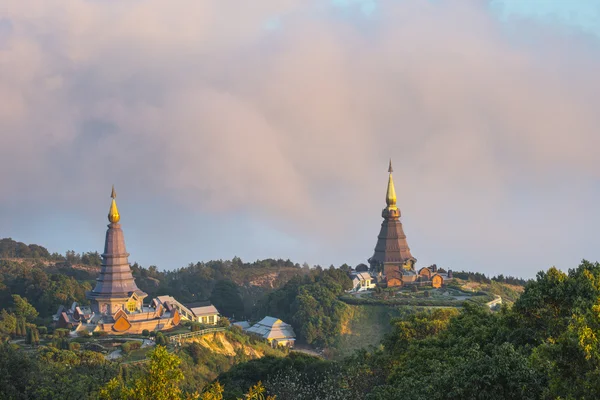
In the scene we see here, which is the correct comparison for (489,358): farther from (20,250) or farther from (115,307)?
(20,250)

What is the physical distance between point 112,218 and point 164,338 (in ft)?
46.0

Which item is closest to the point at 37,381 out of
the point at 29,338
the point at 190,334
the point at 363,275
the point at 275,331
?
the point at 29,338

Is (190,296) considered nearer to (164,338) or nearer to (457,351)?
(164,338)

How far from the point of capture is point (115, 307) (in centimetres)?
6244

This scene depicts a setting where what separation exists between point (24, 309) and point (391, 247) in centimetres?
3492

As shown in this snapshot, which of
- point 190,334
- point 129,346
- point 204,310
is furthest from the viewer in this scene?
point 204,310

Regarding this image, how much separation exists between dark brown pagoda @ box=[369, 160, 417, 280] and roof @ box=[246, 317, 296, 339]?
14.9 m

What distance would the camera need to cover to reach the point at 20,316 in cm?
6316

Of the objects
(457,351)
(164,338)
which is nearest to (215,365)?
(164,338)

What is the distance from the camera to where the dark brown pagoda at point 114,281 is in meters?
62.5

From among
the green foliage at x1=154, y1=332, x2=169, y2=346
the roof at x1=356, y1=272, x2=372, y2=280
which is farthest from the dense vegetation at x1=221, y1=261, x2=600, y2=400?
the roof at x1=356, y1=272, x2=372, y2=280

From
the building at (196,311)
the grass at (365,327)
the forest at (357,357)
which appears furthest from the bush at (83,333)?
the grass at (365,327)

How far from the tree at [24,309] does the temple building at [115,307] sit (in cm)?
247

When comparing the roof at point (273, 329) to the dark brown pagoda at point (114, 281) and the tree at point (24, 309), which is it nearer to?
the dark brown pagoda at point (114, 281)
